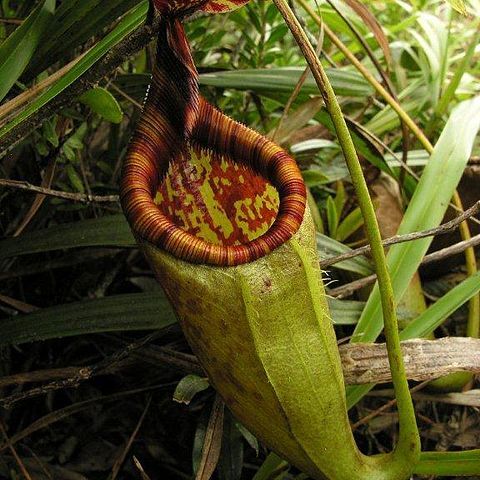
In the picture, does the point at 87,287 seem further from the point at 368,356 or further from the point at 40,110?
the point at 368,356

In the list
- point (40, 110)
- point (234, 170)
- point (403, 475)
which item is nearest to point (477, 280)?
point (403, 475)

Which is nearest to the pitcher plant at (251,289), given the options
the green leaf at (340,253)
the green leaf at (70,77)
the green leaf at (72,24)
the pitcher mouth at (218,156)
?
the pitcher mouth at (218,156)

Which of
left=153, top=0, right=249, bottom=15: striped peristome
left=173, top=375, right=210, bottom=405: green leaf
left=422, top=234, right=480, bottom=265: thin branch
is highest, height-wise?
left=153, top=0, right=249, bottom=15: striped peristome

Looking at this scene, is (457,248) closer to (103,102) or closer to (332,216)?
(332,216)

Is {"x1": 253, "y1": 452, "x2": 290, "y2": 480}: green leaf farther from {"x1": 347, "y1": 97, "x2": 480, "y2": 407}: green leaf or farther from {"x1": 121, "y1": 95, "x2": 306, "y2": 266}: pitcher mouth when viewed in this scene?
A: {"x1": 121, "y1": 95, "x2": 306, "y2": 266}: pitcher mouth

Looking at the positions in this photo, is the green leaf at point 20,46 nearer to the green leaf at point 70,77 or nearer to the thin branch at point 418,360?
the green leaf at point 70,77

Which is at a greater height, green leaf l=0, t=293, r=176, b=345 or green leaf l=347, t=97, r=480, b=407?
green leaf l=347, t=97, r=480, b=407

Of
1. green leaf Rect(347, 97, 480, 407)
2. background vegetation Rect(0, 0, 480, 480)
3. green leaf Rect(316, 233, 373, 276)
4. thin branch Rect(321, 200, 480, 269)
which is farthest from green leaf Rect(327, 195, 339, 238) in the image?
thin branch Rect(321, 200, 480, 269)

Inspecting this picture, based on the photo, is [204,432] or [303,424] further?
[204,432]
